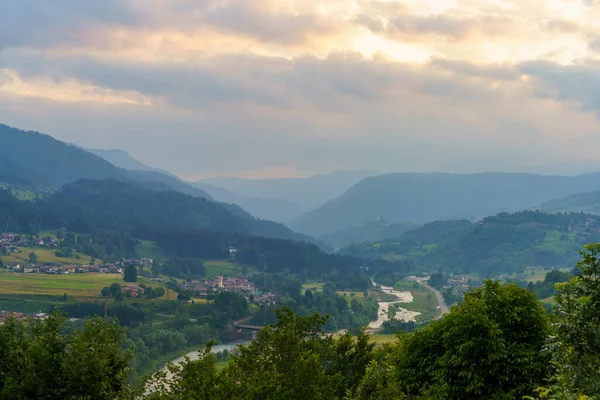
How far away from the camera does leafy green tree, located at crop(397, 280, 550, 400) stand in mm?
24609

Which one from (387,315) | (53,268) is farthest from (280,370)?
(53,268)

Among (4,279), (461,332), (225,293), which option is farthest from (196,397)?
(4,279)

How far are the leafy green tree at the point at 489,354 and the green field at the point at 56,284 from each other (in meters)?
130

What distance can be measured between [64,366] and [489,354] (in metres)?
17.1

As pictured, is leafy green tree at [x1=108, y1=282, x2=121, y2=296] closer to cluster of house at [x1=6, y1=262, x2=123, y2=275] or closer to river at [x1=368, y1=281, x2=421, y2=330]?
cluster of house at [x1=6, y1=262, x2=123, y2=275]

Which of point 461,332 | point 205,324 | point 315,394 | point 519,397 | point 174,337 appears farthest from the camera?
point 205,324

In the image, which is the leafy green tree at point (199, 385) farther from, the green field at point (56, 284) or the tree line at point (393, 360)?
the green field at point (56, 284)

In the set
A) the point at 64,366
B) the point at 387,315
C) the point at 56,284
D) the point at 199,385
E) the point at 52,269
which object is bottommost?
the point at 387,315

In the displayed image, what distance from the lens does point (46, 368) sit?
21422 millimetres

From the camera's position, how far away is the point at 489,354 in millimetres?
24734

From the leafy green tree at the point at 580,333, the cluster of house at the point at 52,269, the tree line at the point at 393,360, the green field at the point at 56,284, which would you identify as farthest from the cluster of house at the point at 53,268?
the leafy green tree at the point at 580,333

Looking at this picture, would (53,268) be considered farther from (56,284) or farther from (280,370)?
(280,370)

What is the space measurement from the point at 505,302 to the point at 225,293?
139285mm

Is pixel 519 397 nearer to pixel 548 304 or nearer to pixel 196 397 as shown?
pixel 196 397
